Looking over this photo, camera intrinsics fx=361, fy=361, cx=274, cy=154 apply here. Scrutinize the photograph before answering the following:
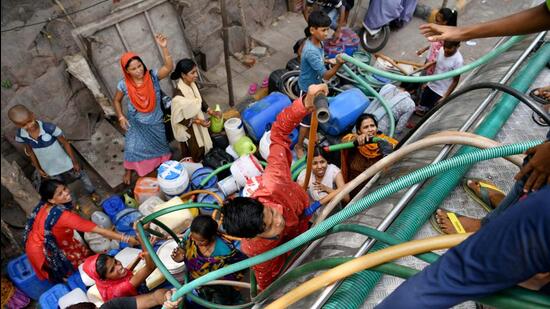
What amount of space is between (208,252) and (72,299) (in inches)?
72.2

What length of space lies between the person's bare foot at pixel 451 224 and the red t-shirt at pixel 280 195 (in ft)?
3.10

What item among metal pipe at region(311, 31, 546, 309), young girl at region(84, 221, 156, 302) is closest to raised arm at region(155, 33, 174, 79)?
young girl at region(84, 221, 156, 302)

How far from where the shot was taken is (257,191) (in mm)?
2564

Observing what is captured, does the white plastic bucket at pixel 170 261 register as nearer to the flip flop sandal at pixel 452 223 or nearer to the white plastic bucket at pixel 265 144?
the white plastic bucket at pixel 265 144

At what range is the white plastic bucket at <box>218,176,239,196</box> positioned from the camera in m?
4.52

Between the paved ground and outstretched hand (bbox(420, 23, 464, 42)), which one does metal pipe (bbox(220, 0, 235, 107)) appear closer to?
the paved ground

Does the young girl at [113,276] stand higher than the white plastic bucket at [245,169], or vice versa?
the young girl at [113,276]

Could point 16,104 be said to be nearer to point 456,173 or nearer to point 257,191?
point 257,191

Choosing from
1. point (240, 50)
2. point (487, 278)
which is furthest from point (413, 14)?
point (487, 278)

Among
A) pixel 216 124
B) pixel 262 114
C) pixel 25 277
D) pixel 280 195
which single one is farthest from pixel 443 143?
pixel 25 277

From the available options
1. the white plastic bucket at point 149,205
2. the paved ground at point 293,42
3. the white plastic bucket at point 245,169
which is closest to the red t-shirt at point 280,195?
the white plastic bucket at point 245,169

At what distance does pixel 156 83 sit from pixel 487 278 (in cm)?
410

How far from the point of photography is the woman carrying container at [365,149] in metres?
3.72

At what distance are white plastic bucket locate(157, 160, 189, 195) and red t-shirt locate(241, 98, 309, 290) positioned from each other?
6.70 ft
